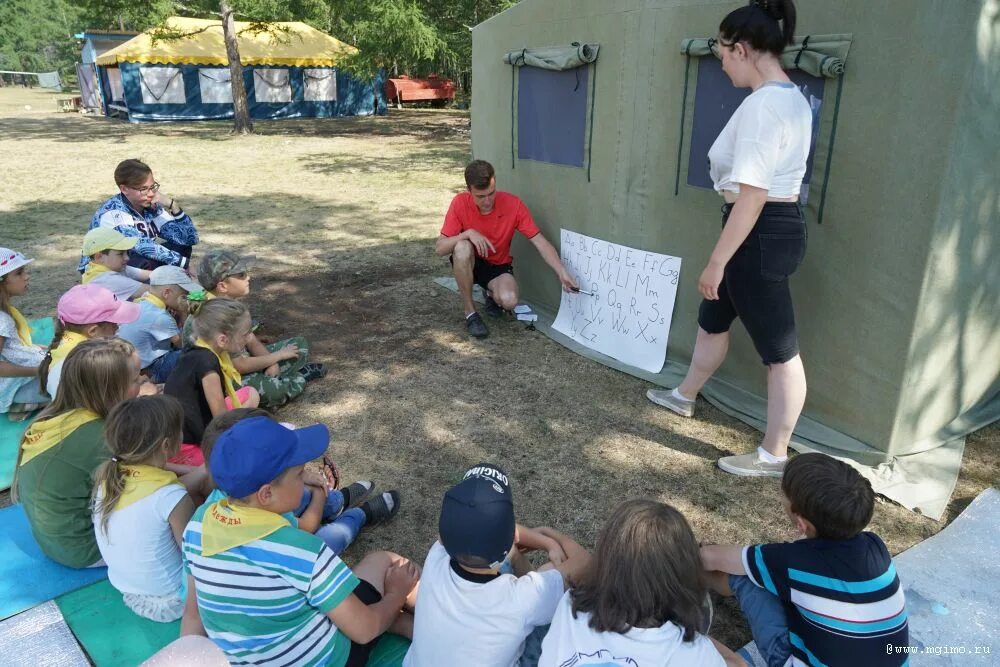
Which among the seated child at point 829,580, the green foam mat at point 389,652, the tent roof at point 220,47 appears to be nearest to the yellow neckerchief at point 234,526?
the green foam mat at point 389,652

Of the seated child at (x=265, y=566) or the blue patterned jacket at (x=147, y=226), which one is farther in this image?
the blue patterned jacket at (x=147, y=226)

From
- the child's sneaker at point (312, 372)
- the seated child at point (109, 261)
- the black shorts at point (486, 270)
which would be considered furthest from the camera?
the black shorts at point (486, 270)

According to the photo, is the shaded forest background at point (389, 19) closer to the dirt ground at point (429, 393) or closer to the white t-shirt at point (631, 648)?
the dirt ground at point (429, 393)

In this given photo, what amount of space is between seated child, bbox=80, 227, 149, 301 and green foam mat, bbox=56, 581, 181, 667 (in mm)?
1910

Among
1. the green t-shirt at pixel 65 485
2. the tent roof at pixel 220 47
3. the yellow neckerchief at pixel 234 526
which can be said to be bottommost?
the green t-shirt at pixel 65 485

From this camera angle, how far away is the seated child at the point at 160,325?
3625 mm

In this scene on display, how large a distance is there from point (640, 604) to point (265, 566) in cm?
87

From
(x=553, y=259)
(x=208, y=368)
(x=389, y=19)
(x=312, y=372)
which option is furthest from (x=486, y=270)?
(x=389, y=19)

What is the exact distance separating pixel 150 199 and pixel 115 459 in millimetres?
3005

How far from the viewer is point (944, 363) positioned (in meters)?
3.07

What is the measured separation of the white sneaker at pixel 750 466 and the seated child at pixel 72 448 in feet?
7.96

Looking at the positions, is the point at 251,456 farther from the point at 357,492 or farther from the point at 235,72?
the point at 235,72

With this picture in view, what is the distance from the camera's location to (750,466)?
3.01 metres

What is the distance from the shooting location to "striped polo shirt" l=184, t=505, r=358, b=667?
163 centimetres
